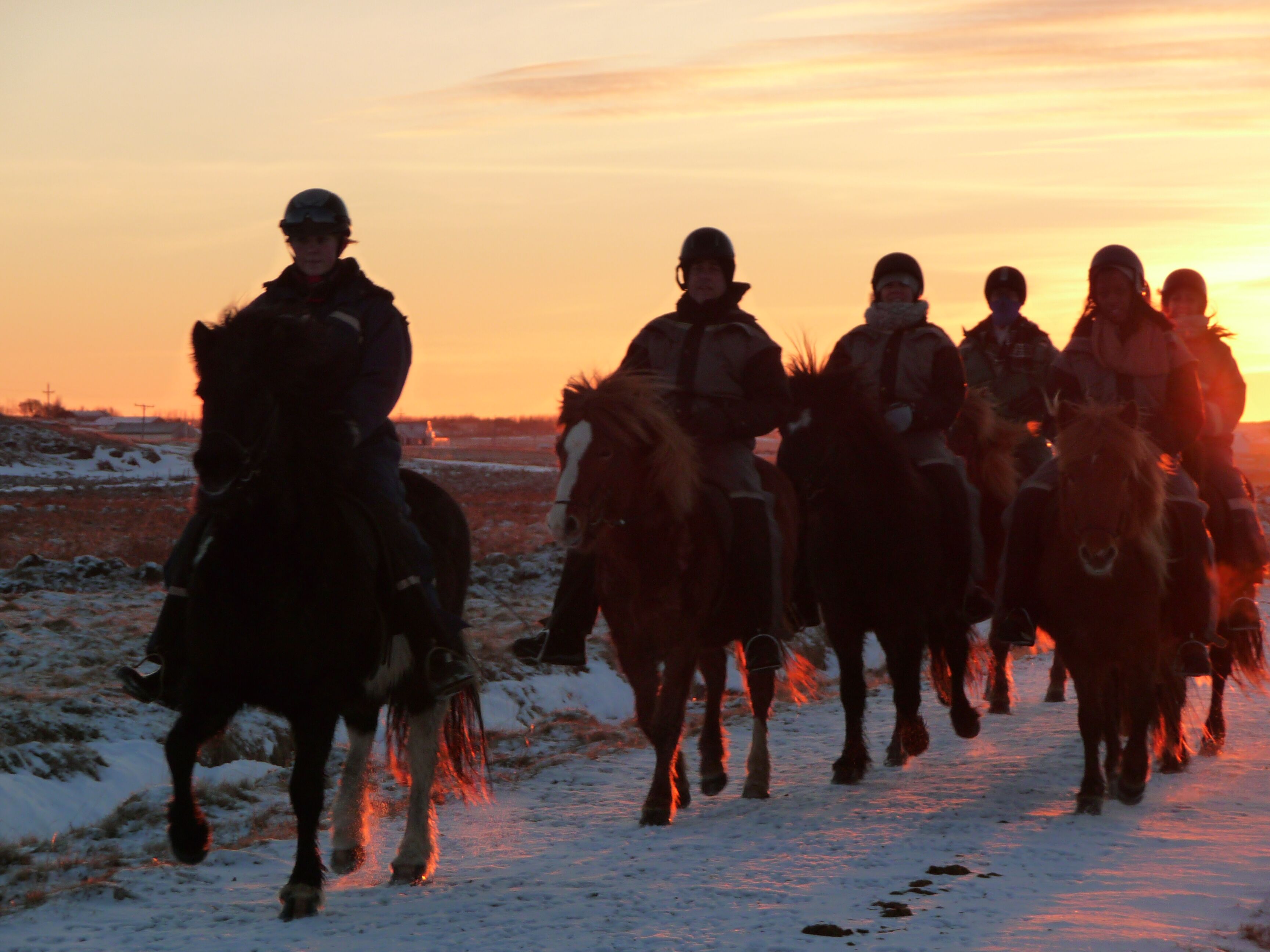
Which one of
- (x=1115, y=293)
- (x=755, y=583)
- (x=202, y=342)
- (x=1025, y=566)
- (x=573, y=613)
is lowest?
(x=573, y=613)

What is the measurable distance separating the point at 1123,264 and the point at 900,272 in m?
1.59

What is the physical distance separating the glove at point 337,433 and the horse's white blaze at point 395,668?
3.14 ft

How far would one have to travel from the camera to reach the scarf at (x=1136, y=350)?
8.16 m

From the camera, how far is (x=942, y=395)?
8992mm

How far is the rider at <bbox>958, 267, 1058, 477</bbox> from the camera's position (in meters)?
11.4

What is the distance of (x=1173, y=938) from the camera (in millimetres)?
4770

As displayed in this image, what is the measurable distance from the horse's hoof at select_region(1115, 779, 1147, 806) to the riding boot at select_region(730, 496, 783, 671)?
1.96 m

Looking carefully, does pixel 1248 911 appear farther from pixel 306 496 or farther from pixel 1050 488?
pixel 306 496

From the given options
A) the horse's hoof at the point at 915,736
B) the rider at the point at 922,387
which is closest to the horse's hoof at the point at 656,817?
the horse's hoof at the point at 915,736

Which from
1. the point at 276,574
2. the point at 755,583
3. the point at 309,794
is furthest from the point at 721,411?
the point at 309,794

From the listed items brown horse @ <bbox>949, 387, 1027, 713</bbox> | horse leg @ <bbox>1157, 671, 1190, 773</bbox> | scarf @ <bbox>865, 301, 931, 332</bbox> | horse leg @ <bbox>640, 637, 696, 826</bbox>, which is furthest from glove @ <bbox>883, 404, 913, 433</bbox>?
horse leg @ <bbox>640, 637, 696, 826</bbox>

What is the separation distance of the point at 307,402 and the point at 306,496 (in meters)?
0.38

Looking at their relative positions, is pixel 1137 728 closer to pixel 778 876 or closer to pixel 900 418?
pixel 900 418

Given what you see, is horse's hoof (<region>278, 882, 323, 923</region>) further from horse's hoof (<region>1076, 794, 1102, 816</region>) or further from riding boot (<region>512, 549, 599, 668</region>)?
horse's hoof (<region>1076, 794, 1102, 816</region>)
